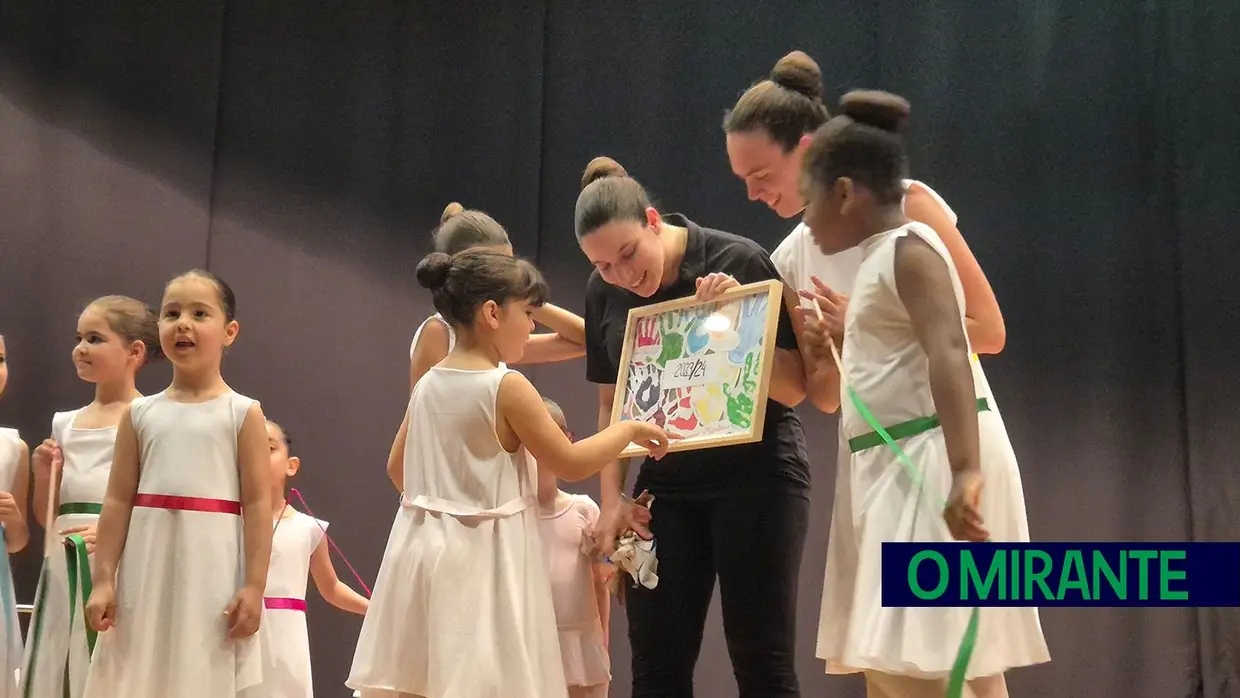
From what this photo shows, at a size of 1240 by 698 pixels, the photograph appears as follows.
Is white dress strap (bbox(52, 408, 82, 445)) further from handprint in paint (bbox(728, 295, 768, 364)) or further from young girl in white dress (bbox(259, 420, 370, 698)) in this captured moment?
handprint in paint (bbox(728, 295, 768, 364))

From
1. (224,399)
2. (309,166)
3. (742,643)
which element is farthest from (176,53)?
(742,643)

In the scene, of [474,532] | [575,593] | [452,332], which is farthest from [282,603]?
[474,532]

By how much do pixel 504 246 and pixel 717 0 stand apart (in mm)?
2390

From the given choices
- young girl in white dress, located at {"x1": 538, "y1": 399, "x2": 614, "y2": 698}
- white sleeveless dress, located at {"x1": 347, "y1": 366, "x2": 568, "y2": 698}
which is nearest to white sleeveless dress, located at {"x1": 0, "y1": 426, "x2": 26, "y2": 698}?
white sleeveless dress, located at {"x1": 347, "y1": 366, "x2": 568, "y2": 698}

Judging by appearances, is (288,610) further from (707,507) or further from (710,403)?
(710,403)

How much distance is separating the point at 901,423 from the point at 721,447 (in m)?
0.60

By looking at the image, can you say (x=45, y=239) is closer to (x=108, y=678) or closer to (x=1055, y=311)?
(x=108, y=678)

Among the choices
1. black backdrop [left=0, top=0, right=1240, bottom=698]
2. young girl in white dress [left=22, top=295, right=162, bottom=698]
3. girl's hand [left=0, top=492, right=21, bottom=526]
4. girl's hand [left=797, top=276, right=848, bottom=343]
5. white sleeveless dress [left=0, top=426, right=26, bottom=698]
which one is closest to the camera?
girl's hand [left=797, top=276, right=848, bottom=343]

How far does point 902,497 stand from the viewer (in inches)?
69.1

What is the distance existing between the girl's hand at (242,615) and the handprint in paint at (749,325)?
1.14 m

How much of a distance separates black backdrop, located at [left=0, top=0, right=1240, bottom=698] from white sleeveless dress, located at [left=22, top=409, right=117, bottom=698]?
4.62ft

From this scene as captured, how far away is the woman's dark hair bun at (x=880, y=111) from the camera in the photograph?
1.86 metres

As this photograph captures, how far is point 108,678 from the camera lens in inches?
95.0

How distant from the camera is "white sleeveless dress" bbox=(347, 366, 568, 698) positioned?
2.19 metres
